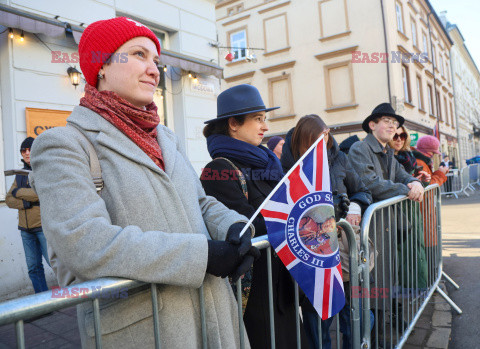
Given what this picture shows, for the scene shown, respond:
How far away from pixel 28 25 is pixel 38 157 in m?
4.59

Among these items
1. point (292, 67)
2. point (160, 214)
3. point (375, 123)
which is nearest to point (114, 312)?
point (160, 214)

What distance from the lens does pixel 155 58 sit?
148cm

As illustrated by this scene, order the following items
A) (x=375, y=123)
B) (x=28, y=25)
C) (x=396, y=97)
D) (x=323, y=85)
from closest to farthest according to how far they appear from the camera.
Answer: (x=375, y=123) → (x=28, y=25) → (x=396, y=97) → (x=323, y=85)

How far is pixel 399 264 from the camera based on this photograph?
10.4 feet

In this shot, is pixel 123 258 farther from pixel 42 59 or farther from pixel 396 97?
pixel 396 97

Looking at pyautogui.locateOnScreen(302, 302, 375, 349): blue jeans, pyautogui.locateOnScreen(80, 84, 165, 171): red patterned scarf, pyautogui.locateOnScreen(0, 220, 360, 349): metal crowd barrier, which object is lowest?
pyautogui.locateOnScreen(302, 302, 375, 349): blue jeans

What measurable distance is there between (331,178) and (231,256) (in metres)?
1.84

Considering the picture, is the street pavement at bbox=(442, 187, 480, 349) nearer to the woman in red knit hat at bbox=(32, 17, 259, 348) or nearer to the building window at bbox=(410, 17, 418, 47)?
the woman in red knit hat at bbox=(32, 17, 259, 348)

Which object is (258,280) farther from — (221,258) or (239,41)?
(239,41)

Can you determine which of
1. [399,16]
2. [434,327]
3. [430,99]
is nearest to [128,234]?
[434,327]

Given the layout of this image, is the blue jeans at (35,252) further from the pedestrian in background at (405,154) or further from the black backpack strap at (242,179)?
the pedestrian in background at (405,154)

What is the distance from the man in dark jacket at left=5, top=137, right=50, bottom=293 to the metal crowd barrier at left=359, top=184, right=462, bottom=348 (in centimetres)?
354

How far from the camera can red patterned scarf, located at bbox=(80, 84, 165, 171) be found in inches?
51.1

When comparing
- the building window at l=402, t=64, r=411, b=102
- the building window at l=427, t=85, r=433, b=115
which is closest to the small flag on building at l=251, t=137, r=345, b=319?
the building window at l=402, t=64, r=411, b=102
